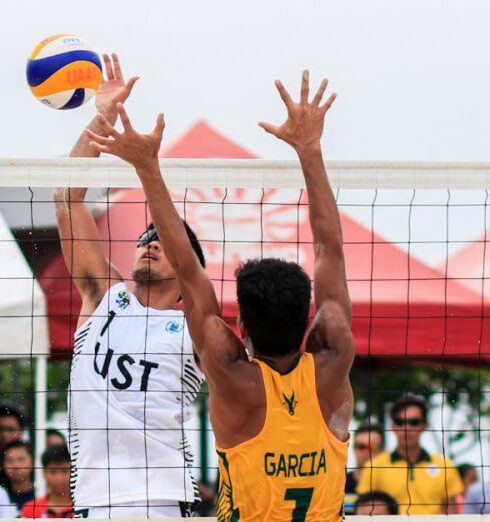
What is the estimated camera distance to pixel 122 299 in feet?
16.2

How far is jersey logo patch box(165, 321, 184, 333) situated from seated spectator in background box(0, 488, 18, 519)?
3312 millimetres

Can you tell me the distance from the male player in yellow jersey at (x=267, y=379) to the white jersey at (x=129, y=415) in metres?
1.51

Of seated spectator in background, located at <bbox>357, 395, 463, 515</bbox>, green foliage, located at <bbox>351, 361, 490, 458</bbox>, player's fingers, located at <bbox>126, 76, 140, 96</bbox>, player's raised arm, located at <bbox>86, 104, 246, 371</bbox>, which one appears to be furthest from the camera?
green foliage, located at <bbox>351, 361, 490, 458</bbox>

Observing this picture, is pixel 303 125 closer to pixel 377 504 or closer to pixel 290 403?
pixel 290 403

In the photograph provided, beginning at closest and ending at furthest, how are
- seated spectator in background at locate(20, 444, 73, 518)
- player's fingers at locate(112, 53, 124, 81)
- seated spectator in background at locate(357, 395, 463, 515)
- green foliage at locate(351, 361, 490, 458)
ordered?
player's fingers at locate(112, 53, 124, 81) < seated spectator in background at locate(20, 444, 73, 518) < seated spectator in background at locate(357, 395, 463, 515) < green foliage at locate(351, 361, 490, 458)

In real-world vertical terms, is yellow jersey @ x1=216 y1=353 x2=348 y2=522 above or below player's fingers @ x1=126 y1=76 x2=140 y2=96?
below

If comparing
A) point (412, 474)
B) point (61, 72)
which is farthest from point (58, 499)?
point (61, 72)

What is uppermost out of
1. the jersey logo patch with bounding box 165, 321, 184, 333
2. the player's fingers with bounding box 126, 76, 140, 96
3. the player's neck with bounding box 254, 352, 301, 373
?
the player's fingers with bounding box 126, 76, 140, 96

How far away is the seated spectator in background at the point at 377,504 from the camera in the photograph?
24.1ft

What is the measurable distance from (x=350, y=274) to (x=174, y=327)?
3.69m

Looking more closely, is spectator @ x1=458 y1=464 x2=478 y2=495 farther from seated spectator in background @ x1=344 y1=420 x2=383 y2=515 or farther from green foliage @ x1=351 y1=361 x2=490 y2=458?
seated spectator in background @ x1=344 y1=420 x2=383 y2=515

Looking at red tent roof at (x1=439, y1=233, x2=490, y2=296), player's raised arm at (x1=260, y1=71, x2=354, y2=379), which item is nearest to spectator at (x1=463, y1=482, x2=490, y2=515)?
red tent roof at (x1=439, y1=233, x2=490, y2=296)

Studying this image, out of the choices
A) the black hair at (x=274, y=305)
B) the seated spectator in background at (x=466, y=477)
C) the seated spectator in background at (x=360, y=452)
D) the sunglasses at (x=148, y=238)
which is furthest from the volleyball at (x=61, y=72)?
the seated spectator in background at (x=466, y=477)

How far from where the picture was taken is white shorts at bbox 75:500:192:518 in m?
4.59
